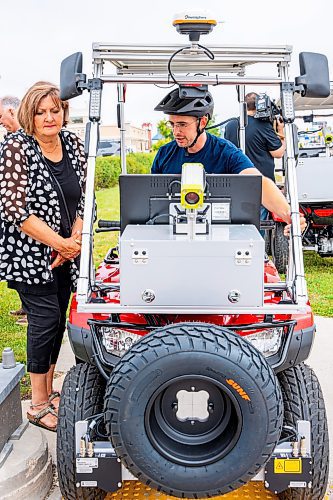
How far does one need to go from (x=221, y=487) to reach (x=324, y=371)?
290 centimetres

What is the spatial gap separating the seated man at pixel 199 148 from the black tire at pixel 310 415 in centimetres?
81

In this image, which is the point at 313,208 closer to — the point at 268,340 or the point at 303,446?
the point at 268,340

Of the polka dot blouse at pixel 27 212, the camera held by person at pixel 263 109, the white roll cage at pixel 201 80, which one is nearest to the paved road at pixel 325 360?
the white roll cage at pixel 201 80

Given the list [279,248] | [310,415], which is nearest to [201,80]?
[310,415]

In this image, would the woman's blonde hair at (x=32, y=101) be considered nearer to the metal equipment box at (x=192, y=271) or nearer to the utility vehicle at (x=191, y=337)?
the utility vehicle at (x=191, y=337)

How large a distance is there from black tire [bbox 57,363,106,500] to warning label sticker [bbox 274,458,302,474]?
0.83 metres

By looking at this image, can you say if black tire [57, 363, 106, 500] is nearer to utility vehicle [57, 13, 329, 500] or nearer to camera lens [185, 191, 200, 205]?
utility vehicle [57, 13, 329, 500]

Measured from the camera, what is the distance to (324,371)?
531 cm

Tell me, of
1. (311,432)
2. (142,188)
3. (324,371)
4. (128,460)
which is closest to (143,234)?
(142,188)

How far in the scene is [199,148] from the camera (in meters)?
4.00

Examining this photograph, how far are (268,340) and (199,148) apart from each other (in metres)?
1.41

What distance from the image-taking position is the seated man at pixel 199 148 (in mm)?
3570

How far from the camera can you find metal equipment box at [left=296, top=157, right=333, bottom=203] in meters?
8.26

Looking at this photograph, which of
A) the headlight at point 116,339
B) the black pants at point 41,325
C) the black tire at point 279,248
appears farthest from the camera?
the black tire at point 279,248
